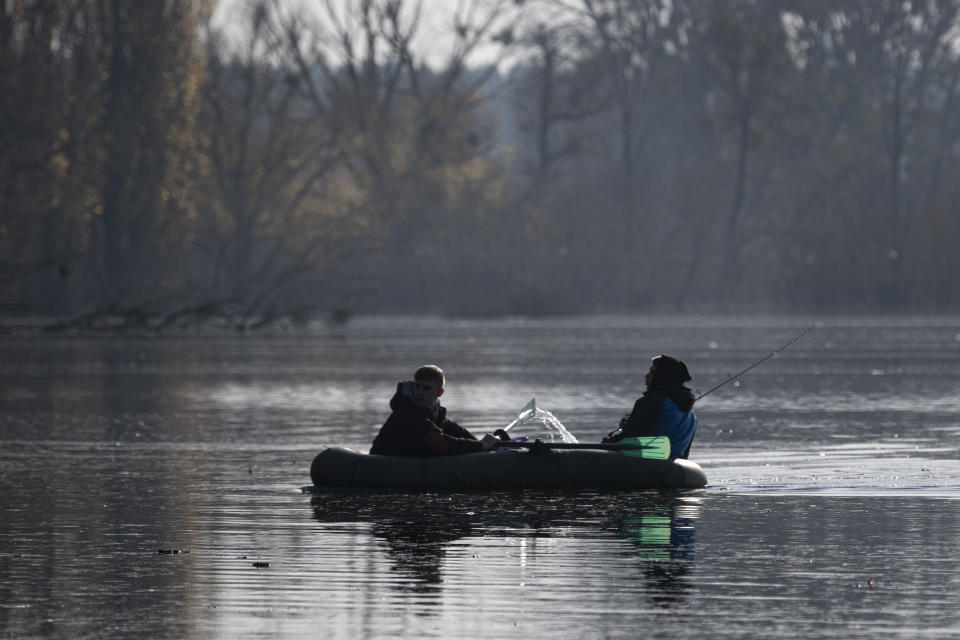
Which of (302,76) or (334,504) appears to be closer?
(334,504)

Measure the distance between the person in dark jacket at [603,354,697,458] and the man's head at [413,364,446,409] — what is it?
58.7 inches

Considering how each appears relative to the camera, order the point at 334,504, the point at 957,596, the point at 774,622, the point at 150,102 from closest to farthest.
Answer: the point at 774,622
the point at 957,596
the point at 334,504
the point at 150,102

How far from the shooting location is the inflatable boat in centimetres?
1477

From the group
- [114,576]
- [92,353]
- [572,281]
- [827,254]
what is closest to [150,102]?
[92,353]

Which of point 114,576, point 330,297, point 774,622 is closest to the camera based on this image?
point 774,622

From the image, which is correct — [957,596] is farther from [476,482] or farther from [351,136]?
[351,136]

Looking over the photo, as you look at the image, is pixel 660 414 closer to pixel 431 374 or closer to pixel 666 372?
pixel 666 372

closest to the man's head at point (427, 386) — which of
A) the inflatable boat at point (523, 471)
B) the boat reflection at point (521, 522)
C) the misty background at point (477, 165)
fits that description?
the inflatable boat at point (523, 471)

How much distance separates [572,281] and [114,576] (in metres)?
57.4

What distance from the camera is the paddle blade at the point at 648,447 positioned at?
14992 millimetres

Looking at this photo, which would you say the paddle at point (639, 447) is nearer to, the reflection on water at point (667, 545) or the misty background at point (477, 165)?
the reflection on water at point (667, 545)

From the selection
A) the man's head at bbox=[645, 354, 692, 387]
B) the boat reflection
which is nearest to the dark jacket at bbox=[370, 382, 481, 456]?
the boat reflection

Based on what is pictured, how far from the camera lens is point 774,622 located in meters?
9.03

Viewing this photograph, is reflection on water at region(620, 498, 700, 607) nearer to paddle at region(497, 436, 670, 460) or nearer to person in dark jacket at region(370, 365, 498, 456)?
paddle at region(497, 436, 670, 460)
